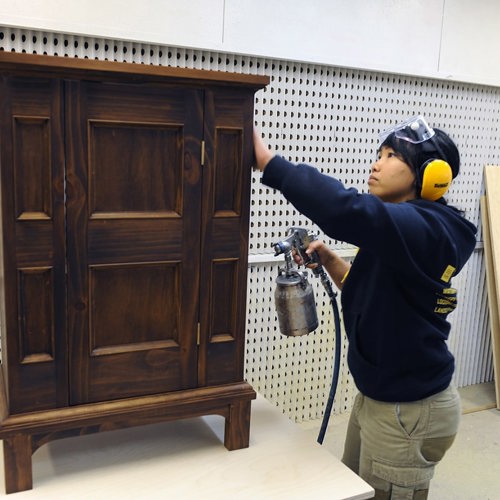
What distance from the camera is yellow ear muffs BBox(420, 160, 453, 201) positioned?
129 cm

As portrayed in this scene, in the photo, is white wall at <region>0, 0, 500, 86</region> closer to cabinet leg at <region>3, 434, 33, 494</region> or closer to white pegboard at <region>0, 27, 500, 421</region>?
white pegboard at <region>0, 27, 500, 421</region>

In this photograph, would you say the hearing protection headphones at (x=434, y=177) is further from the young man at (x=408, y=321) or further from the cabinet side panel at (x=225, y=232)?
the cabinet side panel at (x=225, y=232)

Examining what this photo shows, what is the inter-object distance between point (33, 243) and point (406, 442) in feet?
3.11

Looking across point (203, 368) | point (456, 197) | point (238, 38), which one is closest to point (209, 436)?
point (203, 368)

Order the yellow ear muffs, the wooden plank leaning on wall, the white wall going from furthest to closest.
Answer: the wooden plank leaning on wall
the white wall
the yellow ear muffs

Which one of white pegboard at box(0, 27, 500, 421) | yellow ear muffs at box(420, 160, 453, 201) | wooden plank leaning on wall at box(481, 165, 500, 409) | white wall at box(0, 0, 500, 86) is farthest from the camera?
wooden plank leaning on wall at box(481, 165, 500, 409)

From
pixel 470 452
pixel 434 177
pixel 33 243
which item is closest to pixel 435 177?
pixel 434 177

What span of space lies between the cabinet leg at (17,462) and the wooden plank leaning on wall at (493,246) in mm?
2368

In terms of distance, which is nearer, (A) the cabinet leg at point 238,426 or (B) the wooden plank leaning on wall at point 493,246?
(A) the cabinet leg at point 238,426

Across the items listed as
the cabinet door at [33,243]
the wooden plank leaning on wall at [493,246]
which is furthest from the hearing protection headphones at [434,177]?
the wooden plank leaning on wall at [493,246]

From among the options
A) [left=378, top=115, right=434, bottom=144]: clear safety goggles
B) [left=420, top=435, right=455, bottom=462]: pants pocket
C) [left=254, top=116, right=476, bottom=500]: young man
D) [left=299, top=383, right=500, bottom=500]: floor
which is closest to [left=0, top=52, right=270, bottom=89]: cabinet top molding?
[left=254, top=116, right=476, bottom=500]: young man

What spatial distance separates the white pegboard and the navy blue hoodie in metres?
0.88

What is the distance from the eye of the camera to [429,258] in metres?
1.27

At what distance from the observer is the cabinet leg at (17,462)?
3.67ft
